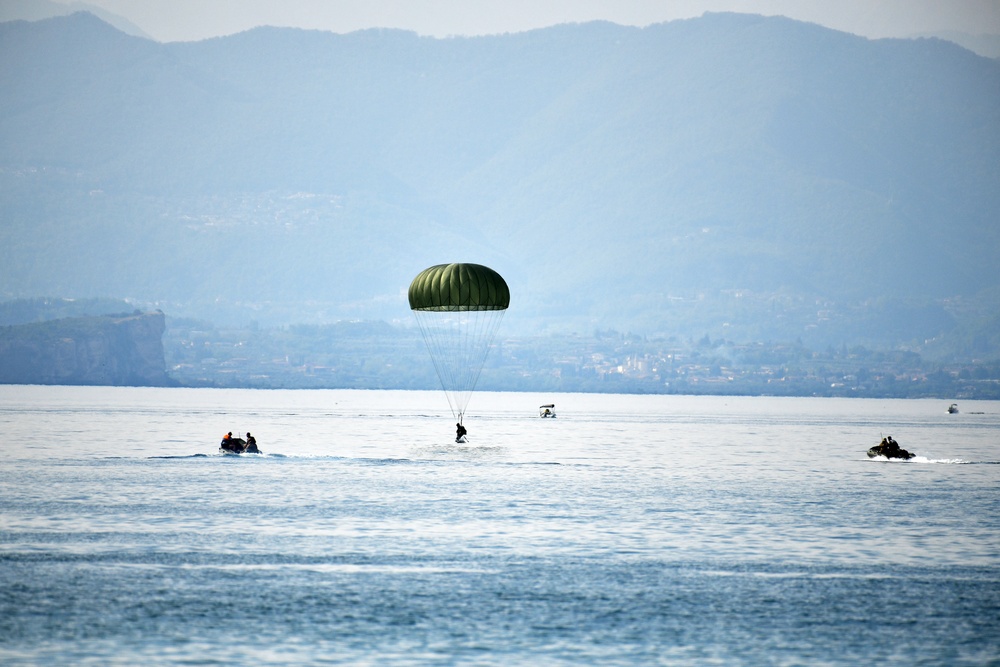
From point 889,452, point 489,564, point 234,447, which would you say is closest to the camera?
point 489,564

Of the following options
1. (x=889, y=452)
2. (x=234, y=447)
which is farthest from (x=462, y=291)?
(x=889, y=452)

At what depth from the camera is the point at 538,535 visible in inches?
2067

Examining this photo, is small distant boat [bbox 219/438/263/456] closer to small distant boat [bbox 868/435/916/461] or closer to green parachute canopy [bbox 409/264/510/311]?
green parachute canopy [bbox 409/264/510/311]

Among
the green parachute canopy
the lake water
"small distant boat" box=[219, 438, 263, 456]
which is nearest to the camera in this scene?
the lake water

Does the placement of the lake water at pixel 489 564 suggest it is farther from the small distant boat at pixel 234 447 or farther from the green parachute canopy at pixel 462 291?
the green parachute canopy at pixel 462 291

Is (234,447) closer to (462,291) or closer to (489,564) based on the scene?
(462,291)

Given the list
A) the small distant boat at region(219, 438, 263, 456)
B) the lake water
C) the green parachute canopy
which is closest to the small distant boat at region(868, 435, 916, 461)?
the lake water

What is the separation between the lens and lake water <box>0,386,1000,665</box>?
32688 mm

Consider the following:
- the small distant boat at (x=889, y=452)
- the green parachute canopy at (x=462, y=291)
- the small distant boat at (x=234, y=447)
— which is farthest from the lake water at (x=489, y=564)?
the small distant boat at (x=889, y=452)

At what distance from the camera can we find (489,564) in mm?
44781

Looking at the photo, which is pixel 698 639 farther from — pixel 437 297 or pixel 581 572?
pixel 437 297

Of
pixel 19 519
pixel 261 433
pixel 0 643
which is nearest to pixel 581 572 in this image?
pixel 0 643

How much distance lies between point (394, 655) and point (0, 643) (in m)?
9.59

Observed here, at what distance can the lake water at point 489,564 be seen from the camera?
32688mm
